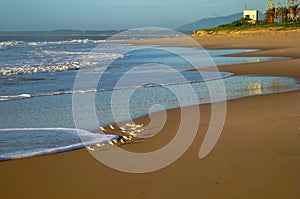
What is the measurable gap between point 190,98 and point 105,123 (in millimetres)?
3280

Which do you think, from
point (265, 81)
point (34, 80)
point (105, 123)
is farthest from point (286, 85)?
point (34, 80)

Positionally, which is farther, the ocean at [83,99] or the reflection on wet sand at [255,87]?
the reflection on wet sand at [255,87]

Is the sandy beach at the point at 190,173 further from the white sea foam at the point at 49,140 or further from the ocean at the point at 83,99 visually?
the ocean at the point at 83,99

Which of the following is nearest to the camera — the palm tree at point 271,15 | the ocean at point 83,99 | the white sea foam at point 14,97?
the ocean at point 83,99

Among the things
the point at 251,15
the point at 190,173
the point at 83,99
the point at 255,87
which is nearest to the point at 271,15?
the point at 251,15

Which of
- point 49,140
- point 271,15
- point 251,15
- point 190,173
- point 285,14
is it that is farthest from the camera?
point 251,15

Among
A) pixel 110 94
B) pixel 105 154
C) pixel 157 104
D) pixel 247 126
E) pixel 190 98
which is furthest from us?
pixel 110 94

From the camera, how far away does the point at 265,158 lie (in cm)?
474

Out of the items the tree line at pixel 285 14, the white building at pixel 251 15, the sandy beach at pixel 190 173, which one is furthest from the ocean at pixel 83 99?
the white building at pixel 251 15

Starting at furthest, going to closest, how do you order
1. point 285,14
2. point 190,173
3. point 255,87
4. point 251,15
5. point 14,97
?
point 251,15 < point 285,14 < point 255,87 < point 14,97 < point 190,173

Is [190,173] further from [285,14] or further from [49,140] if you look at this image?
[285,14]

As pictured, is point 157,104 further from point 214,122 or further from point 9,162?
point 9,162

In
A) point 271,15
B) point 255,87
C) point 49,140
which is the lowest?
point 255,87

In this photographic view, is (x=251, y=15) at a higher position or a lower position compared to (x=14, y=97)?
lower
